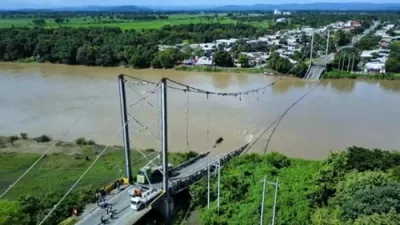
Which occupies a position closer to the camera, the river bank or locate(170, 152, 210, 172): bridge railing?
locate(170, 152, 210, 172): bridge railing

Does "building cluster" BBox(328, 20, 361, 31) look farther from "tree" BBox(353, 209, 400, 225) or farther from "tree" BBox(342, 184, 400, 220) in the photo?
"tree" BBox(353, 209, 400, 225)

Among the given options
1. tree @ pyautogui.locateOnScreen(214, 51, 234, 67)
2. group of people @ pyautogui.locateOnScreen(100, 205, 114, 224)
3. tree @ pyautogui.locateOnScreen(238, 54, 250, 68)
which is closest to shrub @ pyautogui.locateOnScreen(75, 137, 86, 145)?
group of people @ pyautogui.locateOnScreen(100, 205, 114, 224)

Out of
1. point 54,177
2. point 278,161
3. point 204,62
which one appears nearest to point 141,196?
point 54,177

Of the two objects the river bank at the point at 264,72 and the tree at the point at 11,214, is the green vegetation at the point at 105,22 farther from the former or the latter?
the tree at the point at 11,214

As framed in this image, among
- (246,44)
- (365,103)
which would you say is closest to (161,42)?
(246,44)

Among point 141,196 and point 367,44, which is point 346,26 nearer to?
point 367,44
